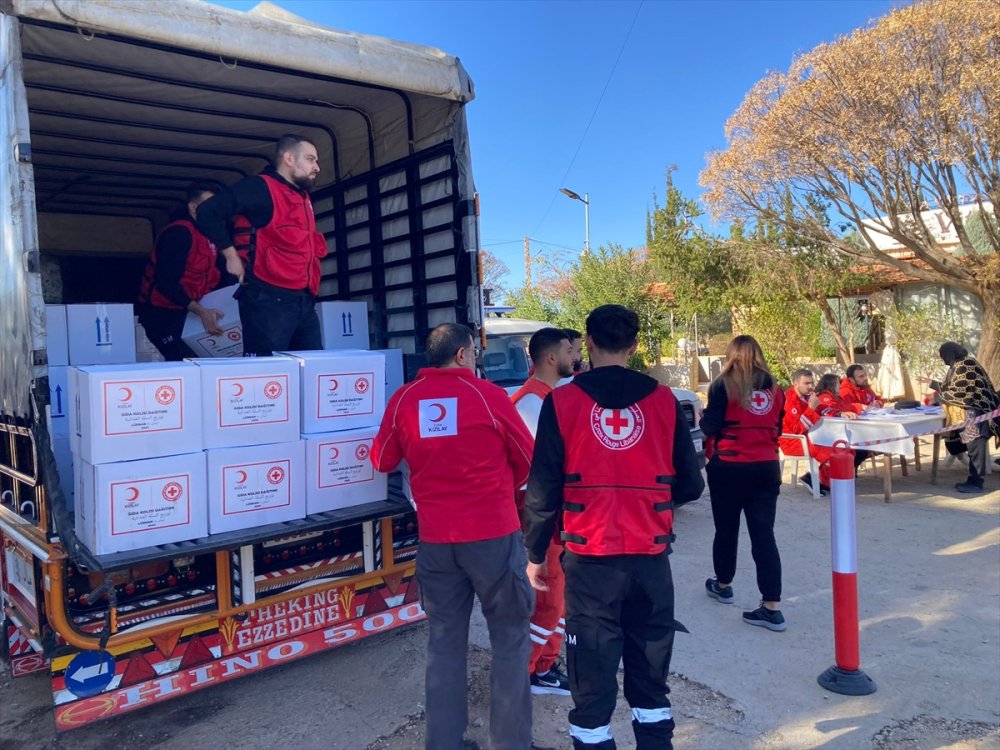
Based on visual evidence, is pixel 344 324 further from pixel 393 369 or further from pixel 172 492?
pixel 172 492

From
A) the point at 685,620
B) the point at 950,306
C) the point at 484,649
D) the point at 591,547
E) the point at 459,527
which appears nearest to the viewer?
the point at 591,547

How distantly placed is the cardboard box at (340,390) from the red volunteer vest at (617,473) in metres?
1.28

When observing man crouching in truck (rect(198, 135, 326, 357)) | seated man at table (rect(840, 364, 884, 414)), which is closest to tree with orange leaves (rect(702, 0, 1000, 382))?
seated man at table (rect(840, 364, 884, 414))

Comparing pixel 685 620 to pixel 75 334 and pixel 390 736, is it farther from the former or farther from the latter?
pixel 75 334

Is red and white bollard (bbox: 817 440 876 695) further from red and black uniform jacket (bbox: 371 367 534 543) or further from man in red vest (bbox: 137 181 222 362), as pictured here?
man in red vest (bbox: 137 181 222 362)

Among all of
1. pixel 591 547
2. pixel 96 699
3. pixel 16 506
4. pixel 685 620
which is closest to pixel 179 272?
pixel 16 506

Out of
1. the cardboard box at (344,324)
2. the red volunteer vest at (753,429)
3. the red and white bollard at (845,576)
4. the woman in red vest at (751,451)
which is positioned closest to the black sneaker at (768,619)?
the woman in red vest at (751,451)

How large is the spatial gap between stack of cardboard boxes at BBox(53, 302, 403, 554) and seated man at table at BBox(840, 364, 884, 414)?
680 cm

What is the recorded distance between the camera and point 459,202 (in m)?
4.62

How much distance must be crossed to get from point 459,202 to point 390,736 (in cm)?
302

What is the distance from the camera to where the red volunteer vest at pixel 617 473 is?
266cm

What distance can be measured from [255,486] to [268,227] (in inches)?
68.9

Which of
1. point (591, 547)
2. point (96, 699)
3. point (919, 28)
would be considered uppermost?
point (919, 28)

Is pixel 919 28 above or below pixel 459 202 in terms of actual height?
above
